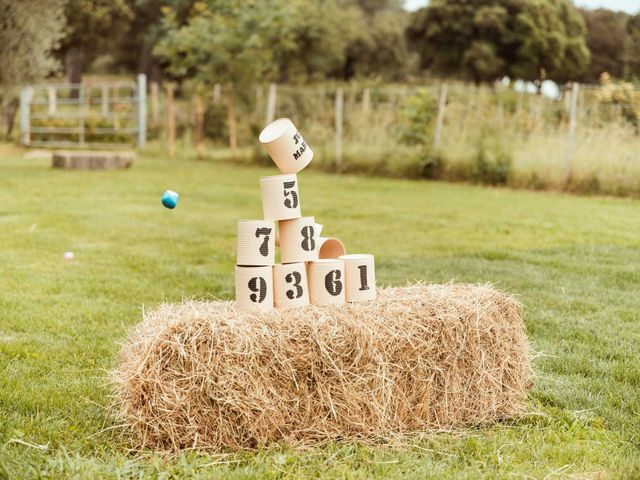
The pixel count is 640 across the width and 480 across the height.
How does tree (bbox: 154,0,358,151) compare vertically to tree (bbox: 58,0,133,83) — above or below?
below

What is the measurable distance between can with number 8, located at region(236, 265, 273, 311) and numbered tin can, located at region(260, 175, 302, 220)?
269 mm

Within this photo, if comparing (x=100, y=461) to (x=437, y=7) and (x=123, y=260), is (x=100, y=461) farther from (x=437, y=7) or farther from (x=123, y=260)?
(x=437, y=7)

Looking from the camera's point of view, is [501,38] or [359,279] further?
[501,38]

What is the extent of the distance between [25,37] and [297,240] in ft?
44.1

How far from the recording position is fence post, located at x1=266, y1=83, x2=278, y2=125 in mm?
19266

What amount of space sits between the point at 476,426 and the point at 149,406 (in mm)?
1508

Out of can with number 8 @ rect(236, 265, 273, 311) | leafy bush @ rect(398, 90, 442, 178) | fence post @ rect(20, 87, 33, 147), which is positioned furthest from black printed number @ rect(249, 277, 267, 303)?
fence post @ rect(20, 87, 33, 147)

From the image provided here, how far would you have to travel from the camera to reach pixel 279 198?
374cm

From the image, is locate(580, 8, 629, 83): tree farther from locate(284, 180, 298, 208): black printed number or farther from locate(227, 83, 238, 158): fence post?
locate(284, 180, 298, 208): black printed number

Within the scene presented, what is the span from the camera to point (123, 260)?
7.17 meters

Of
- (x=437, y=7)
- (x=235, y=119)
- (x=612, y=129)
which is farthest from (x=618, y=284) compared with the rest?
(x=437, y=7)

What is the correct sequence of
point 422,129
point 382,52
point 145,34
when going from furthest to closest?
1. point 382,52
2. point 145,34
3. point 422,129

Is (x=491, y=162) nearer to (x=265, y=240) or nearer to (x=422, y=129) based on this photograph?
(x=422, y=129)

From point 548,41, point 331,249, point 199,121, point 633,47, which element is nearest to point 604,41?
point 548,41
